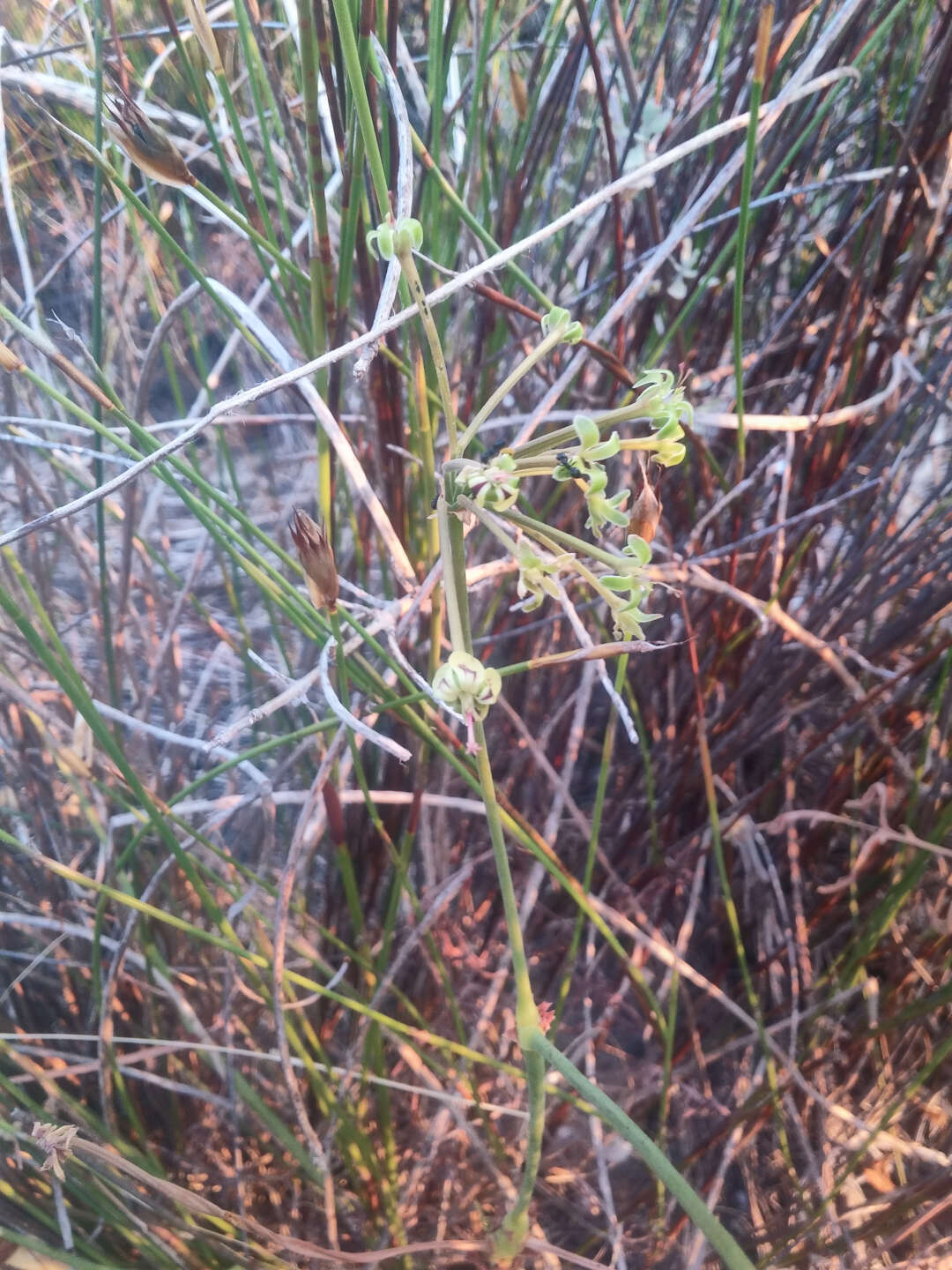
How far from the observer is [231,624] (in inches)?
46.1

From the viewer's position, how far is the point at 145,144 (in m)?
0.42

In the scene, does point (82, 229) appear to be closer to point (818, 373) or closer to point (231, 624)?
point (231, 624)

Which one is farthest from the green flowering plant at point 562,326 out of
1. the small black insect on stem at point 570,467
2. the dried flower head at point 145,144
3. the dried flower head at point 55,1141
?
the dried flower head at point 55,1141

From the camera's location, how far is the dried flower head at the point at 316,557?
1.25ft

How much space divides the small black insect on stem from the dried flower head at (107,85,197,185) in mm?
275

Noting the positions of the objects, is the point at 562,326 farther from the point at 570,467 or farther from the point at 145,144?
the point at 145,144

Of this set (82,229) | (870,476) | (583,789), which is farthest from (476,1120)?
(82,229)

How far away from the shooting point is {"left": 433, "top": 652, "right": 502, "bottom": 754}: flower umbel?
31 centimetres

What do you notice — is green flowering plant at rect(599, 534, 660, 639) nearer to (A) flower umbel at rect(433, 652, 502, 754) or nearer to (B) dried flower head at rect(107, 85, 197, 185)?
(A) flower umbel at rect(433, 652, 502, 754)

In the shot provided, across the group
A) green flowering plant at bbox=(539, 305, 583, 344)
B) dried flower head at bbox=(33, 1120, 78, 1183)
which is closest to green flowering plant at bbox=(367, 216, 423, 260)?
green flowering plant at bbox=(539, 305, 583, 344)

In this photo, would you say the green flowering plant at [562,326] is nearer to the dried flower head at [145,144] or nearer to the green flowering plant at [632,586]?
the green flowering plant at [632,586]

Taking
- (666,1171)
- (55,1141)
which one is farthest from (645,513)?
(55,1141)

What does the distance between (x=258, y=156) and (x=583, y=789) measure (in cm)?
85

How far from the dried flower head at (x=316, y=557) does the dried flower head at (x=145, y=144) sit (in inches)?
7.9
